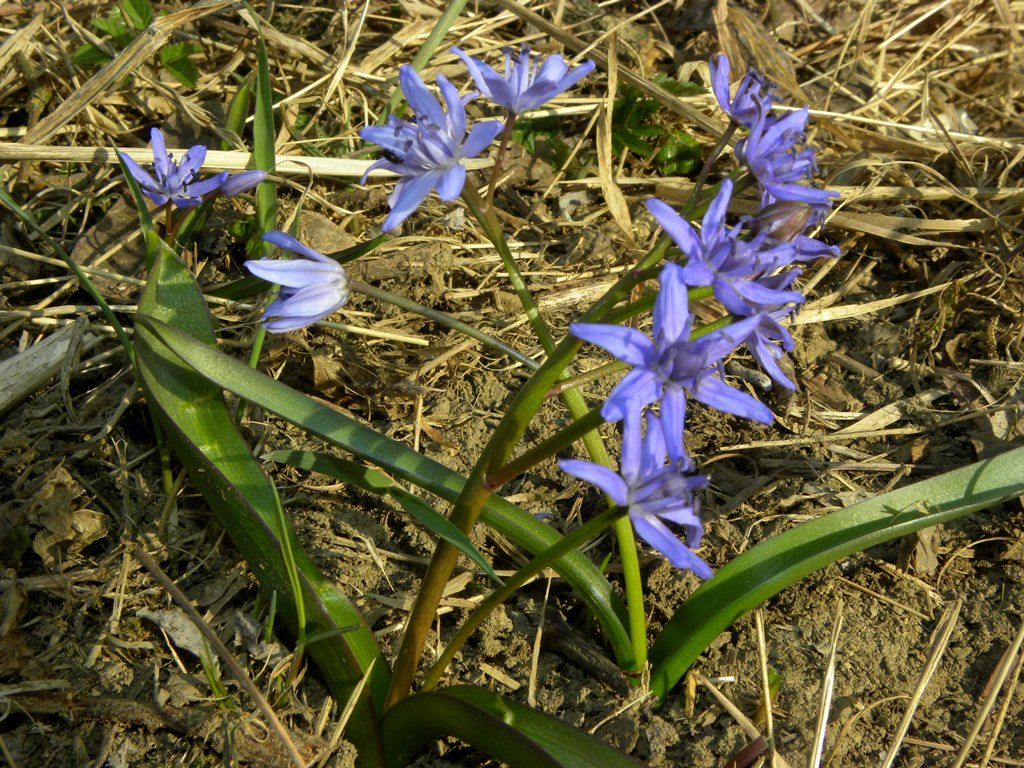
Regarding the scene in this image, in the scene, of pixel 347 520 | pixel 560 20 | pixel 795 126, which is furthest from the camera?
pixel 560 20

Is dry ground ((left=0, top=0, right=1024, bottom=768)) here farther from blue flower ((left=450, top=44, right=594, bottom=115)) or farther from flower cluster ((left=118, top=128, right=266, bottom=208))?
blue flower ((left=450, top=44, right=594, bottom=115))

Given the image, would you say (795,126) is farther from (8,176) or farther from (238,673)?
(8,176)

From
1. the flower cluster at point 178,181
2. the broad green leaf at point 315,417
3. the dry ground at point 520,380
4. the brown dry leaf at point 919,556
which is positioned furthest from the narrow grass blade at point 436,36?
the brown dry leaf at point 919,556

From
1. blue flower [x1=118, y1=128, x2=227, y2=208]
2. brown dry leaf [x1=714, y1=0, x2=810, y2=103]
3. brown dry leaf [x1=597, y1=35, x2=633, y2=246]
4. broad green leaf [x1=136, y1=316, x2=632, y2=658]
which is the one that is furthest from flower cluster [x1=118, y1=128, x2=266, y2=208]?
brown dry leaf [x1=714, y1=0, x2=810, y2=103]

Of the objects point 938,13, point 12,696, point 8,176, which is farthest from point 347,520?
point 938,13

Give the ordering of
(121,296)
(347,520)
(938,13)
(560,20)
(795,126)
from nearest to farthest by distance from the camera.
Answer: (795,126) < (347,520) < (121,296) < (560,20) < (938,13)

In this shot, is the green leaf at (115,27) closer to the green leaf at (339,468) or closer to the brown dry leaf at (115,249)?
the brown dry leaf at (115,249)

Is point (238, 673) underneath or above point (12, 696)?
above

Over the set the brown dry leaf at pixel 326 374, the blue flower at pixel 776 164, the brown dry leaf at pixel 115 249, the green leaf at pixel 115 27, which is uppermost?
the blue flower at pixel 776 164
